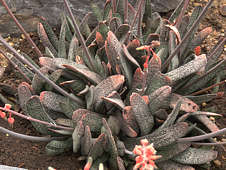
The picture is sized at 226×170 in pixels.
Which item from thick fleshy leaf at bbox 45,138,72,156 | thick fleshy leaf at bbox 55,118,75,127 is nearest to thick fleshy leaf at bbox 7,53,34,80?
thick fleshy leaf at bbox 55,118,75,127

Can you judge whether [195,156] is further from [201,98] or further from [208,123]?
[201,98]

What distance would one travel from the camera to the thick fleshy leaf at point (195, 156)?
5.17 feet

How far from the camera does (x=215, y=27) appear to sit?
8.46 ft

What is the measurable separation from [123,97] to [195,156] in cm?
52

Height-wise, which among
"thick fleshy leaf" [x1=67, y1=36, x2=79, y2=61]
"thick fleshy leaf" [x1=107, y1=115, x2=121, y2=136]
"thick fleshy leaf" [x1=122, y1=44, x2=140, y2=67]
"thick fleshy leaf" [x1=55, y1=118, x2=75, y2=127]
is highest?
"thick fleshy leaf" [x1=122, y1=44, x2=140, y2=67]

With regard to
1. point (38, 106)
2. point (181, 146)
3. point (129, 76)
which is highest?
point (129, 76)

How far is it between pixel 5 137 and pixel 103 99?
62cm

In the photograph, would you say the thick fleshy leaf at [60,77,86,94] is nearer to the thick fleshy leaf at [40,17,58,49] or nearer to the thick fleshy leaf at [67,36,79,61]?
the thick fleshy leaf at [67,36,79,61]

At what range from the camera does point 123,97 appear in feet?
6.00

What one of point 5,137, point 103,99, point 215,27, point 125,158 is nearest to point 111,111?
point 103,99

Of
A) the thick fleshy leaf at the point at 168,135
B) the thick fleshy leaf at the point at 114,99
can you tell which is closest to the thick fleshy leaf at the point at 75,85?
the thick fleshy leaf at the point at 114,99

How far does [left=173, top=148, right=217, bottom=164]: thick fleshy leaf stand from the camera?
1.58m

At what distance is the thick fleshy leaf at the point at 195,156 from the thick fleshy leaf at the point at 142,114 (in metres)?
0.21

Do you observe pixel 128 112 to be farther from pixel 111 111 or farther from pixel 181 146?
pixel 181 146
